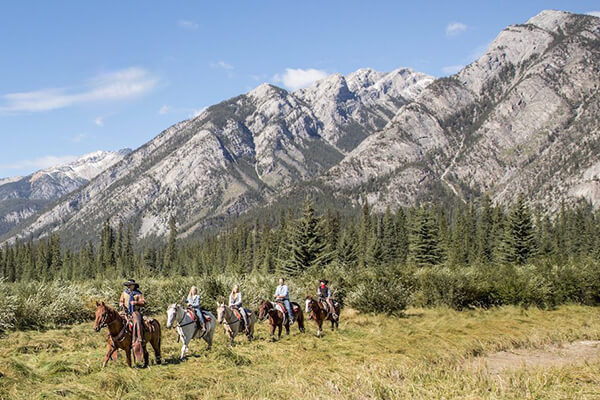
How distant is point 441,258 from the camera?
7438 cm

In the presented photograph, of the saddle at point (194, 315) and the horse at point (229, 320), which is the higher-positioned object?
the saddle at point (194, 315)

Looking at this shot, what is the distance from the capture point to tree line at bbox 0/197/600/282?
61.0m

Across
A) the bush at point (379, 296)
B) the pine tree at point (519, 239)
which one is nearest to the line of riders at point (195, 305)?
the bush at point (379, 296)

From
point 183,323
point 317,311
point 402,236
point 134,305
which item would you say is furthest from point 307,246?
point 402,236

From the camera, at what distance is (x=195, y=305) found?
52.7ft

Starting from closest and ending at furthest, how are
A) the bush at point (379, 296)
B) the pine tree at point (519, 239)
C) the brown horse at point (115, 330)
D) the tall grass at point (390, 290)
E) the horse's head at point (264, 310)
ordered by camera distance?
1. the brown horse at point (115, 330)
2. the horse's head at point (264, 310)
3. the tall grass at point (390, 290)
4. the bush at point (379, 296)
5. the pine tree at point (519, 239)

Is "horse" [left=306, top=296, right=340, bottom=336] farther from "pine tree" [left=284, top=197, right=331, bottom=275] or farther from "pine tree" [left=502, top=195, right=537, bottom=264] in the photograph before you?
"pine tree" [left=502, top=195, right=537, bottom=264]

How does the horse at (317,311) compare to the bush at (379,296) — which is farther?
the bush at (379,296)

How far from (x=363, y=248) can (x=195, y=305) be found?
3690 inches

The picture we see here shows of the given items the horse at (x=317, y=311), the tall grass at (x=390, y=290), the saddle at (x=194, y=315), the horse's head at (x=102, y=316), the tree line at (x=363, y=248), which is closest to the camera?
the horse's head at (x=102, y=316)

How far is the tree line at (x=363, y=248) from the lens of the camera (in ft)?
200

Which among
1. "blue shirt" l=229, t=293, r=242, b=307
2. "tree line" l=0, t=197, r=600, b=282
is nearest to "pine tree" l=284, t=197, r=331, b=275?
"tree line" l=0, t=197, r=600, b=282

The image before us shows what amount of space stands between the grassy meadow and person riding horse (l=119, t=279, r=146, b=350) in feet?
3.44

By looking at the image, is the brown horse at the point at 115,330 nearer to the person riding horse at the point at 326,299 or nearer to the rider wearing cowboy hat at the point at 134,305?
the rider wearing cowboy hat at the point at 134,305
